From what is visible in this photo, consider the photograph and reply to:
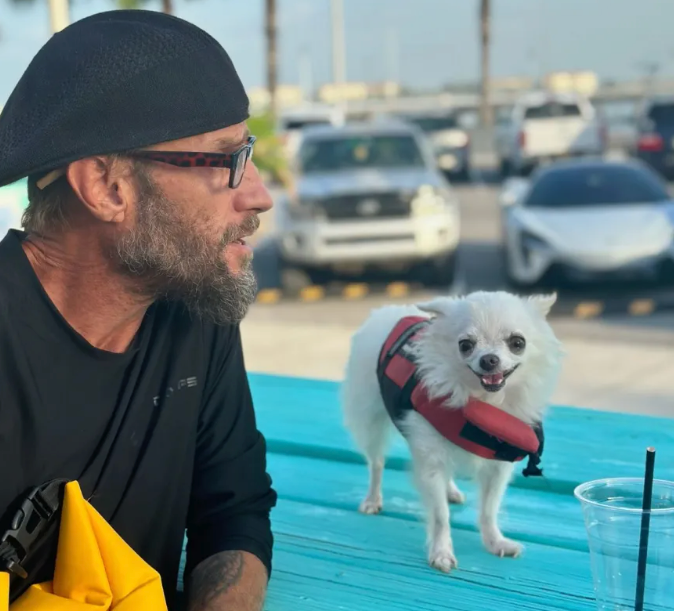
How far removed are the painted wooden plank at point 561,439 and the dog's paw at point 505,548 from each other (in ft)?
1.51

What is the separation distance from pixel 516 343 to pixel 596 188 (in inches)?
345

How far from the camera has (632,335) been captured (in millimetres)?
8453

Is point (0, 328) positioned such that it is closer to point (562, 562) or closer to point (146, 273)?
point (146, 273)

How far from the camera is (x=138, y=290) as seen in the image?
1956mm

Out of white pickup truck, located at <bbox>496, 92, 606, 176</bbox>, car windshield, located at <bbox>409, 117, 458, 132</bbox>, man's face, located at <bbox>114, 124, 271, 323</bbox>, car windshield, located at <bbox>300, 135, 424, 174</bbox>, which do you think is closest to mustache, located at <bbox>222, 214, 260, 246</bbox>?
man's face, located at <bbox>114, 124, 271, 323</bbox>

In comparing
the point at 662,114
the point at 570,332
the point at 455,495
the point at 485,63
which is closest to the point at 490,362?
the point at 455,495

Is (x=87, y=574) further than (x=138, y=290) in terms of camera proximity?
No

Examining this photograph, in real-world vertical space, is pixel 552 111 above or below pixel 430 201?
above

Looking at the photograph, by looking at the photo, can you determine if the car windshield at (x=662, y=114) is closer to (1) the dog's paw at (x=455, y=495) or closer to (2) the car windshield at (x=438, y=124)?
(2) the car windshield at (x=438, y=124)

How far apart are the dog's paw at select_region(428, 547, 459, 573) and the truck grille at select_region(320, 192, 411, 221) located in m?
8.49

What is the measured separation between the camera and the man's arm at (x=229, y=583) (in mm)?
1927

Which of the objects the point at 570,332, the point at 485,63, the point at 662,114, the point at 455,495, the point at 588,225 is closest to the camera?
the point at 455,495

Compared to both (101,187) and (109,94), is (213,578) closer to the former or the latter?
(101,187)

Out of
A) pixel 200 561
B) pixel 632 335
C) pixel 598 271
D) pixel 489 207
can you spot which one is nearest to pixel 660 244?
pixel 598 271
